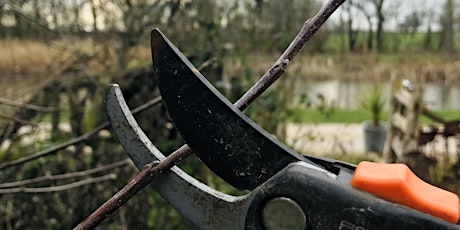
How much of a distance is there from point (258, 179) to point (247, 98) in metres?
0.10

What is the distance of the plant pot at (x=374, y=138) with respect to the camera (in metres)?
6.84

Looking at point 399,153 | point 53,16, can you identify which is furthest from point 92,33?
point 399,153

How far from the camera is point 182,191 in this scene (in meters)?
0.76

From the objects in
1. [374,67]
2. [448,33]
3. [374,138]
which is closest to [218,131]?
[374,138]

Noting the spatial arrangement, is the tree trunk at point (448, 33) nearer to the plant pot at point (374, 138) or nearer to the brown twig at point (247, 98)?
the plant pot at point (374, 138)

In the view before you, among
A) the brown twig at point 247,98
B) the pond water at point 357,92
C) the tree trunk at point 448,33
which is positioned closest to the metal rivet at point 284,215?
the brown twig at point 247,98

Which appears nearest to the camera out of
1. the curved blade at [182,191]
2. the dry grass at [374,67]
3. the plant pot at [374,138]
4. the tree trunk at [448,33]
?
the curved blade at [182,191]

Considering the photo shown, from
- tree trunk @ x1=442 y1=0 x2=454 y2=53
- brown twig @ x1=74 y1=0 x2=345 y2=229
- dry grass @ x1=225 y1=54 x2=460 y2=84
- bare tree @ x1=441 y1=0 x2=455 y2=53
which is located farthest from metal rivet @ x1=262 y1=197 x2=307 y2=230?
tree trunk @ x1=442 y1=0 x2=454 y2=53

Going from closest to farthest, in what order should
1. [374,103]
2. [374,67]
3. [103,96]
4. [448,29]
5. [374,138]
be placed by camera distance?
1. [103,96]
2. [374,138]
3. [374,103]
4. [374,67]
5. [448,29]

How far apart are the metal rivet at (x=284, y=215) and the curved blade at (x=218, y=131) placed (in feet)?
0.15

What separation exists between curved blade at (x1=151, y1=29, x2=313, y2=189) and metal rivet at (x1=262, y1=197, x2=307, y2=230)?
44 mm

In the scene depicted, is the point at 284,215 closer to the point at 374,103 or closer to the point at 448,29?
the point at 374,103

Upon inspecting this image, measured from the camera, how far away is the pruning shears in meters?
0.65

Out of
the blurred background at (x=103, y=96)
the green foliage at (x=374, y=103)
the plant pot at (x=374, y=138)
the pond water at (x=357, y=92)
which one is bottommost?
the pond water at (x=357, y=92)
